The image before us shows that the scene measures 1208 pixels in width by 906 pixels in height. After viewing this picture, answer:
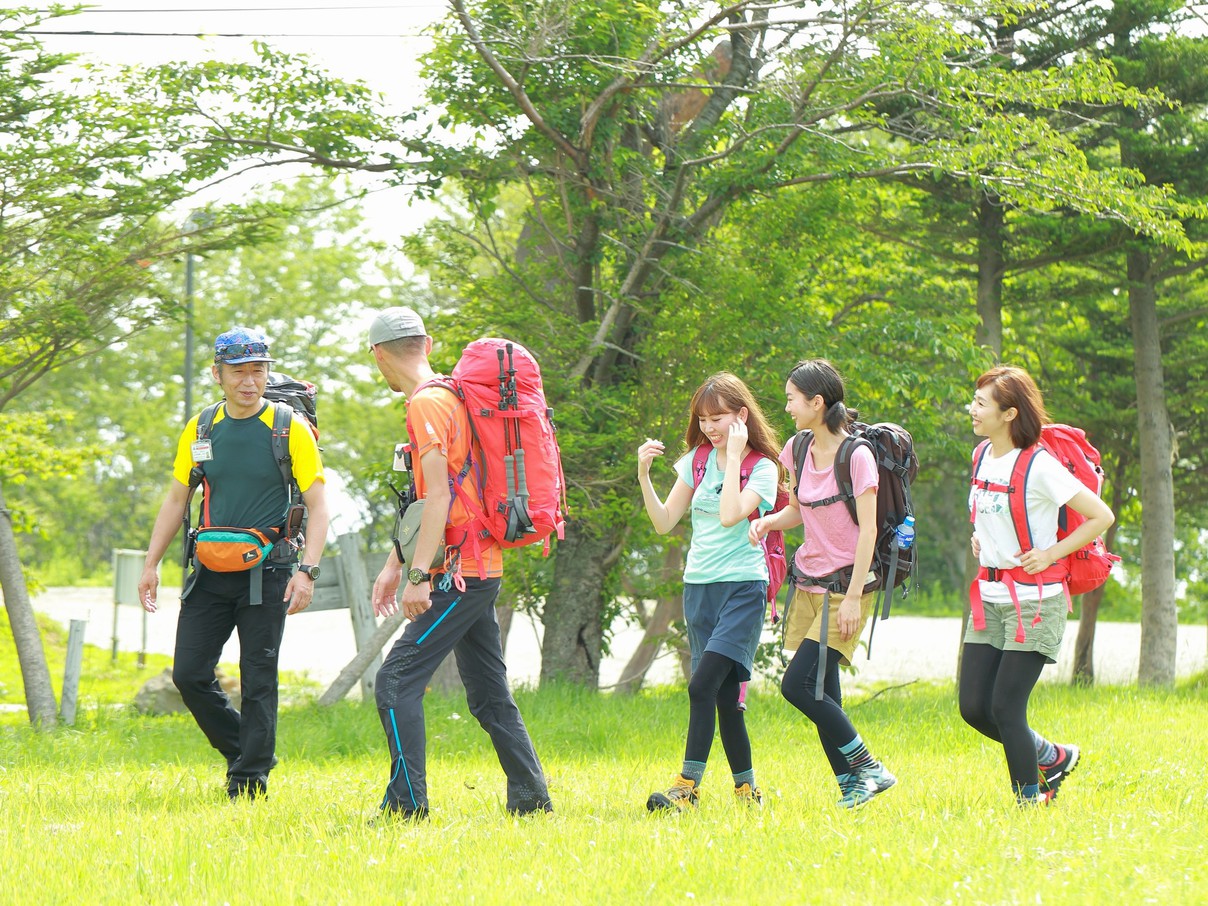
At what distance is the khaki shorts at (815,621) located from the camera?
545 centimetres

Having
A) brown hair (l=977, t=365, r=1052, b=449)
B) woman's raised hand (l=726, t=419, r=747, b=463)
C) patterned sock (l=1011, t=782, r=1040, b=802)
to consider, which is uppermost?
brown hair (l=977, t=365, r=1052, b=449)

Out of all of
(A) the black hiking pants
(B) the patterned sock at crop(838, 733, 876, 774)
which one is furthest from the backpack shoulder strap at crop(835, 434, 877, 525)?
(A) the black hiking pants

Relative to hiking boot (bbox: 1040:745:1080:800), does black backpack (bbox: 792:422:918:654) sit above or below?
above

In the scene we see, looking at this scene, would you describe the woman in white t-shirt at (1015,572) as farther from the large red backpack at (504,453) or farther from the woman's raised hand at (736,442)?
the large red backpack at (504,453)

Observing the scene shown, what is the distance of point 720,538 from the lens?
5.64 m

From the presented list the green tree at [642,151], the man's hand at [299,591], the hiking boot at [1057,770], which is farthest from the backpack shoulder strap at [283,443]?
the green tree at [642,151]

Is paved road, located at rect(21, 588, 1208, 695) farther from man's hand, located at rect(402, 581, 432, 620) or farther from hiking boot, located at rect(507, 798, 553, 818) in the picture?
man's hand, located at rect(402, 581, 432, 620)

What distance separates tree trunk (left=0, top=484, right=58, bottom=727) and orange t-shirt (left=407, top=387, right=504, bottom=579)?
19.7 feet

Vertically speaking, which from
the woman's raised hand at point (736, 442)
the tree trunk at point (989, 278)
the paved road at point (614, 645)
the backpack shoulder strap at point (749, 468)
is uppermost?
the tree trunk at point (989, 278)

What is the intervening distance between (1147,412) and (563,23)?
8.56 metres

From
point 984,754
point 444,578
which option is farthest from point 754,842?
point 984,754

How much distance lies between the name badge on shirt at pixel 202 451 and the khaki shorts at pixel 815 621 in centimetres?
262

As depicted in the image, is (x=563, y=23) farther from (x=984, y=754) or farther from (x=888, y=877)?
(x=888, y=877)

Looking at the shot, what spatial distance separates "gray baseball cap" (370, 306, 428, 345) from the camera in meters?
5.28
